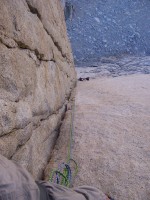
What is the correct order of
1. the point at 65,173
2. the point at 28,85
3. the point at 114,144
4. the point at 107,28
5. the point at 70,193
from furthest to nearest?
the point at 107,28, the point at 114,144, the point at 65,173, the point at 28,85, the point at 70,193

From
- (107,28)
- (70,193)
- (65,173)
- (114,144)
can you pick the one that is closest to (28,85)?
(65,173)

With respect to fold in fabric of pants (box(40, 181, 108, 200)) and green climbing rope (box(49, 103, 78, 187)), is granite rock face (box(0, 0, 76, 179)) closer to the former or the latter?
green climbing rope (box(49, 103, 78, 187))

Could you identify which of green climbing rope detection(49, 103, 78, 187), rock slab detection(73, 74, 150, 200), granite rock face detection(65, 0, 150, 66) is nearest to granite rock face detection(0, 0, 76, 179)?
green climbing rope detection(49, 103, 78, 187)

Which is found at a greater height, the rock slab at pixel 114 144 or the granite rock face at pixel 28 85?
the granite rock face at pixel 28 85

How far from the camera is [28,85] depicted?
202 centimetres

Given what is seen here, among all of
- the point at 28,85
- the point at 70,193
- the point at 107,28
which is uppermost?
the point at 107,28

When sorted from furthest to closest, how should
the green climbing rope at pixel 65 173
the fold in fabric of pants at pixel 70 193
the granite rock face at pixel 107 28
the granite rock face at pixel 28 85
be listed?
1. the granite rock face at pixel 107 28
2. the green climbing rope at pixel 65 173
3. the granite rock face at pixel 28 85
4. the fold in fabric of pants at pixel 70 193

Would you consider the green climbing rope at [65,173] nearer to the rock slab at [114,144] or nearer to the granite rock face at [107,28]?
the rock slab at [114,144]

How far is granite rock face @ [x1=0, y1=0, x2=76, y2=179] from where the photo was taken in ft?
5.56

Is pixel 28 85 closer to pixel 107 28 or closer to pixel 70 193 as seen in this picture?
pixel 70 193

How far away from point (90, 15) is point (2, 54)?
10524 mm

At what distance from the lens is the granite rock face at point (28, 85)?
66.7 inches

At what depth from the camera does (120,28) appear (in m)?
11.5

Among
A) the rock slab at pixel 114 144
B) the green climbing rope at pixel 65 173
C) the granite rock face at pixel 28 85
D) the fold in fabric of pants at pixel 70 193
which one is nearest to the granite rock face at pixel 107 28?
the rock slab at pixel 114 144
